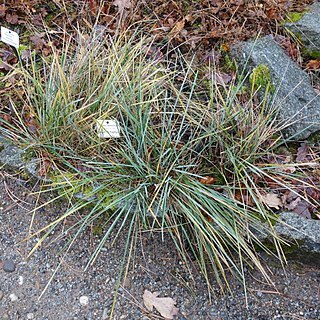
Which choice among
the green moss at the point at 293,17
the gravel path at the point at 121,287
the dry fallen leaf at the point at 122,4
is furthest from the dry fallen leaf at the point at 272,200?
the dry fallen leaf at the point at 122,4

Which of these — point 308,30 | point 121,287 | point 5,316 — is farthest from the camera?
point 308,30

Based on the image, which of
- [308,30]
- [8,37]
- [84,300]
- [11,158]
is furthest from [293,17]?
[84,300]

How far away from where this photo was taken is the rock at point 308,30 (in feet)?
10.8

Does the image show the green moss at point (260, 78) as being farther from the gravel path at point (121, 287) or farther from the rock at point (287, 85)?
the gravel path at point (121, 287)

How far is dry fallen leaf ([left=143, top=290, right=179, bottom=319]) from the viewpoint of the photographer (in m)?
2.31

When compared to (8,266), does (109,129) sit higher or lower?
higher

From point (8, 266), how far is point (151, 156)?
37.1 inches

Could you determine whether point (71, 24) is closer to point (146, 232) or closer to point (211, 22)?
point (211, 22)

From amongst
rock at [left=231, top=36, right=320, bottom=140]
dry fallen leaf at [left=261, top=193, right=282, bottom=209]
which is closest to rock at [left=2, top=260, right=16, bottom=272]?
dry fallen leaf at [left=261, top=193, right=282, bottom=209]

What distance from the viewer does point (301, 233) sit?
2309mm

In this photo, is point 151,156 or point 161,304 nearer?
point 161,304

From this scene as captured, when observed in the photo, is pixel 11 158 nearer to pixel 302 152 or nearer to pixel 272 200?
pixel 272 200

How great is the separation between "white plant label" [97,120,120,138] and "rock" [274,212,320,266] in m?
0.97

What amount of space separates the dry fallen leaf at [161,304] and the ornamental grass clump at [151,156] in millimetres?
230
